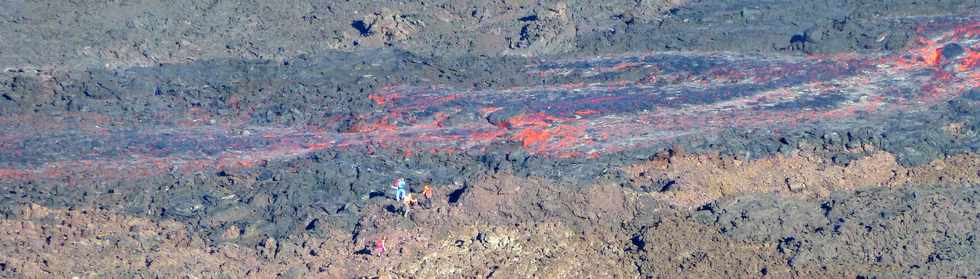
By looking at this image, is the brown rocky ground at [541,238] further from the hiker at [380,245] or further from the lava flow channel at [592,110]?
the lava flow channel at [592,110]

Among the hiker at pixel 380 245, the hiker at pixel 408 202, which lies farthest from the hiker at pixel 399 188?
the hiker at pixel 380 245

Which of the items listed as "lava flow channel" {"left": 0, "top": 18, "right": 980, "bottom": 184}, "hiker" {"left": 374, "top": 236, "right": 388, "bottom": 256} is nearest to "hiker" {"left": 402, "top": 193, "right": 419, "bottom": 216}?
"hiker" {"left": 374, "top": 236, "right": 388, "bottom": 256}

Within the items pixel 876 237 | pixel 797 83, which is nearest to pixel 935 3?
pixel 797 83

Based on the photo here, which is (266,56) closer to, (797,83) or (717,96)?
(717,96)

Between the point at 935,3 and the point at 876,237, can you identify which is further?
the point at 935,3

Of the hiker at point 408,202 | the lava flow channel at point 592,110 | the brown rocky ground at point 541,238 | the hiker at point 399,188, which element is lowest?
the brown rocky ground at point 541,238
